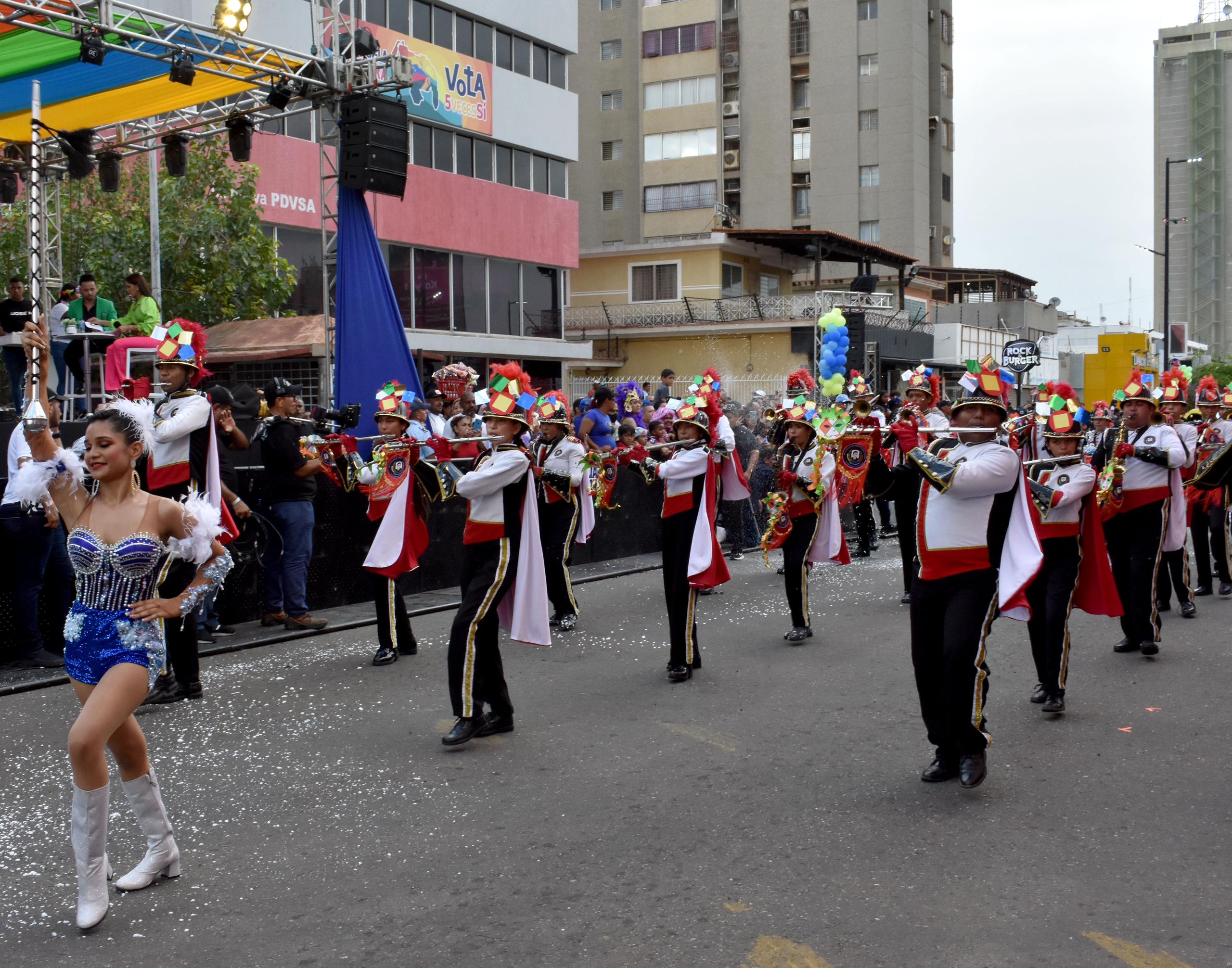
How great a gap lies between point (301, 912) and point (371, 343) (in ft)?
29.7

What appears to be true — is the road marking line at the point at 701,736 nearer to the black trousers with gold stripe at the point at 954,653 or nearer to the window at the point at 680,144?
the black trousers with gold stripe at the point at 954,653

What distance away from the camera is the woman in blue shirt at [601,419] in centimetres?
1231

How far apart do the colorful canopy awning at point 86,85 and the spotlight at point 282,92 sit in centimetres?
21

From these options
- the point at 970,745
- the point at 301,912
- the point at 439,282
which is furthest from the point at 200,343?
the point at 439,282

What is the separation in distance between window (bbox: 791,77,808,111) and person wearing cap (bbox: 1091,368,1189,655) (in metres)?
46.3

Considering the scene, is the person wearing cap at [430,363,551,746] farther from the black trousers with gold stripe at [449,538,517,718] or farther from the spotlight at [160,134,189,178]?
the spotlight at [160,134,189,178]

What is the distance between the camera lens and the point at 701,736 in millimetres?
6613

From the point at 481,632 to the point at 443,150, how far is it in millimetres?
23235

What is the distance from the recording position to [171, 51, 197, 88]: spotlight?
1153cm

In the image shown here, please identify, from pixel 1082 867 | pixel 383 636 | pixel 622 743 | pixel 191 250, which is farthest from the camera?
pixel 191 250

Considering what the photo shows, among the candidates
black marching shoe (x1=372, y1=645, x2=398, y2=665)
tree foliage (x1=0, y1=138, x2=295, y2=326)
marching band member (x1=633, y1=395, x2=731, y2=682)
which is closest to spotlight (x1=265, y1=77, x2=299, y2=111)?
tree foliage (x1=0, y1=138, x2=295, y2=326)

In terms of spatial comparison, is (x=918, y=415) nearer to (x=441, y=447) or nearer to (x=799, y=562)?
(x=799, y=562)

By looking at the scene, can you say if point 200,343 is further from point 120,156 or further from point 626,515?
point 120,156

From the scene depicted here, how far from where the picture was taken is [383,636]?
863cm
